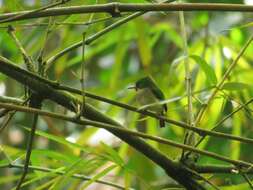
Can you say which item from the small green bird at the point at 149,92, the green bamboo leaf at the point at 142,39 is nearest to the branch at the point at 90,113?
the small green bird at the point at 149,92

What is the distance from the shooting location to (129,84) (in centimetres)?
147

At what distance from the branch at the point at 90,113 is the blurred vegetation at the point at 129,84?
0.04m

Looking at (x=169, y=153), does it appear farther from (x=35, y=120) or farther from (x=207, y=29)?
(x=207, y=29)

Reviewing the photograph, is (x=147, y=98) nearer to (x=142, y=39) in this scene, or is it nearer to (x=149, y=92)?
(x=149, y=92)

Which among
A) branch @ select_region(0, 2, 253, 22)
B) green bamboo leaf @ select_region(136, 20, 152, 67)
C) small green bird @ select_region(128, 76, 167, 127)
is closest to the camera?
branch @ select_region(0, 2, 253, 22)

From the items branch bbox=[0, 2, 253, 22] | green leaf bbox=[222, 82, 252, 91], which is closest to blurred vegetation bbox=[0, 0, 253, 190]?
green leaf bbox=[222, 82, 252, 91]

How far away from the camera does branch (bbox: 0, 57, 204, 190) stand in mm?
794

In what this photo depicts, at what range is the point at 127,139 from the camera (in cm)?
87

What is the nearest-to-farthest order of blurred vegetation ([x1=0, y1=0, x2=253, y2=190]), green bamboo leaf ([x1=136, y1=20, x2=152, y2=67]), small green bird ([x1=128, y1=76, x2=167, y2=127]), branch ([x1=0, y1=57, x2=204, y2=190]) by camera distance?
branch ([x1=0, y1=57, x2=204, y2=190]), blurred vegetation ([x1=0, y1=0, x2=253, y2=190]), small green bird ([x1=128, y1=76, x2=167, y2=127]), green bamboo leaf ([x1=136, y1=20, x2=152, y2=67])

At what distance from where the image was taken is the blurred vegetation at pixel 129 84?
0.92 meters

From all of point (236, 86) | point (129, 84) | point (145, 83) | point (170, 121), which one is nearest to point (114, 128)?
point (170, 121)

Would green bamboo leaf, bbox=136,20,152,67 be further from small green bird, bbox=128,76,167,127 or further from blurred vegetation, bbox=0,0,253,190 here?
small green bird, bbox=128,76,167,127

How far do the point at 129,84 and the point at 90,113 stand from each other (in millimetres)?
623

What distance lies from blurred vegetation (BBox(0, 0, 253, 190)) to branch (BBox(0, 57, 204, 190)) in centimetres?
4
